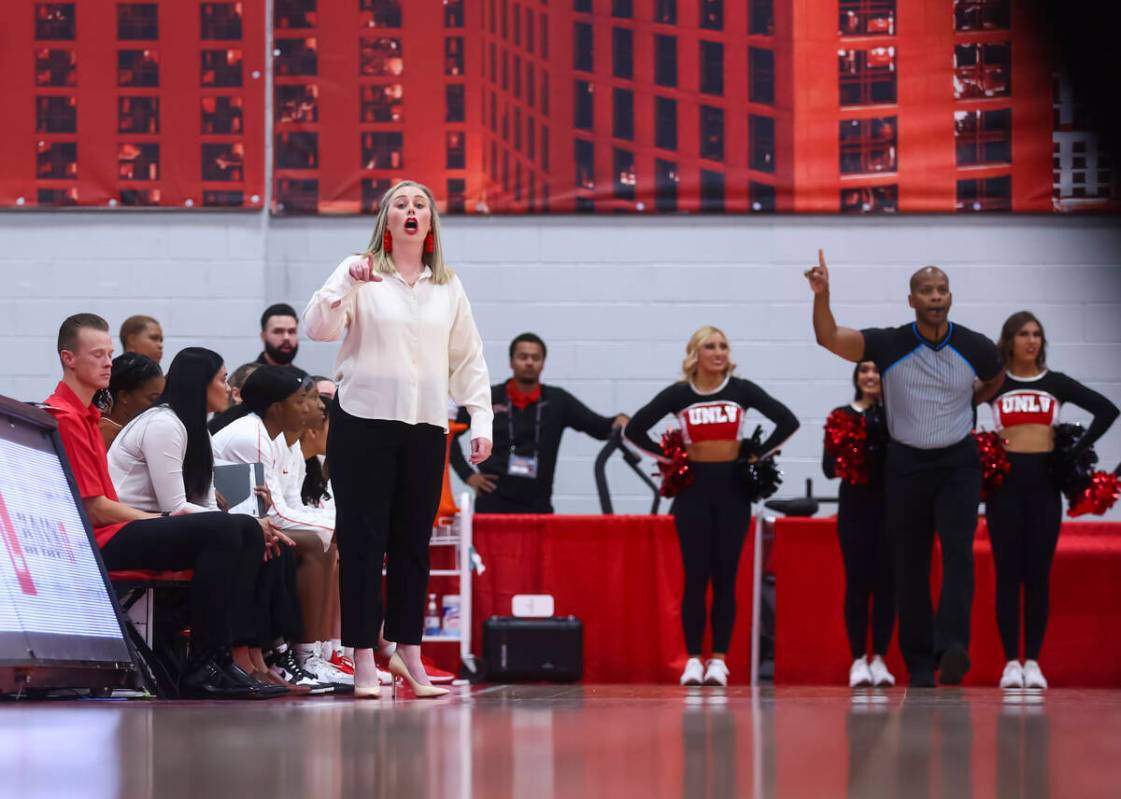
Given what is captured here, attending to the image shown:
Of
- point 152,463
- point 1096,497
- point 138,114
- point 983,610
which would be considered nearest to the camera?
point 152,463

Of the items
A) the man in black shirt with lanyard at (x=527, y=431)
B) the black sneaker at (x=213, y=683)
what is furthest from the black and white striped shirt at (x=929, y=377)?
the black sneaker at (x=213, y=683)

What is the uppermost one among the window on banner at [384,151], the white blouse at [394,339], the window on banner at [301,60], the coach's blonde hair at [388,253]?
the window on banner at [301,60]

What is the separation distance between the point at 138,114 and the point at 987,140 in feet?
16.0

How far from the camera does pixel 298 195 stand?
350 inches

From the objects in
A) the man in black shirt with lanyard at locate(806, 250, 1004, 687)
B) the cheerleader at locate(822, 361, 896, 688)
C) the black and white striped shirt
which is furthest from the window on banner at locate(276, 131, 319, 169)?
the black and white striped shirt

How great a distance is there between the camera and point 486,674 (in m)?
7.24

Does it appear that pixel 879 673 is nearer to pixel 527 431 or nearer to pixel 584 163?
pixel 527 431

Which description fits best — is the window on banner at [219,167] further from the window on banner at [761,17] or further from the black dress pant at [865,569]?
the black dress pant at [865,569]

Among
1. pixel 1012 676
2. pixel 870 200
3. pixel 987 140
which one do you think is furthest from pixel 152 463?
pixel 987 140

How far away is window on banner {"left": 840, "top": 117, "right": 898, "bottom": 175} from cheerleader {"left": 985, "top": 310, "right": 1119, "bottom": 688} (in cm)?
243

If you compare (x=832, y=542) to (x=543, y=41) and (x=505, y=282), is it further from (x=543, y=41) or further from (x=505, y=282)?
(x=543, y=41)

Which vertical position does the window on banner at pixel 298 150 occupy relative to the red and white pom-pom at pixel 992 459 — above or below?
above

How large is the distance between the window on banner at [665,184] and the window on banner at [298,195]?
1963 millimetres

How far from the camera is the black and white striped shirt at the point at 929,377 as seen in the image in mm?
5703
